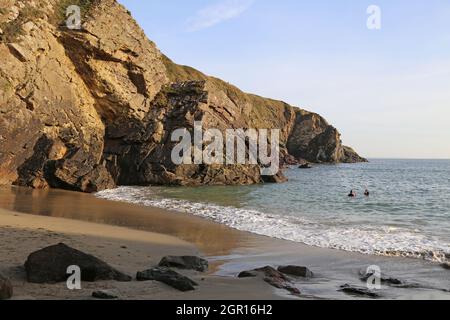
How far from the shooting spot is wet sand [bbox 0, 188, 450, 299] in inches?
257

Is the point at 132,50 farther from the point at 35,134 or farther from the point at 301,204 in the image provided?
Result: the point at 301,204

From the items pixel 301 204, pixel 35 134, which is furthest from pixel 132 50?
pixel 301 204

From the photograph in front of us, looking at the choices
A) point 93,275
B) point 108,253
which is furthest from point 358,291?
point 108,253

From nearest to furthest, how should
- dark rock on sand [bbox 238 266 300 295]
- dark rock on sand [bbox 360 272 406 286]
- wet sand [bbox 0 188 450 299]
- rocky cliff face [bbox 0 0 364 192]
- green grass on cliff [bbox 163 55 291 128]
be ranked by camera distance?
wet sand [bbox 0 188 450 299], dark rock on sand [bbox 238 266 300 295], dark rock on sand [bbox 360 272 406 286], rocky cliff face [bbox 0 0 364 192], green grass on cliff [bbox 163 55 291 128]

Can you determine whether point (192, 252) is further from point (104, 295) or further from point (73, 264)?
point (104, 295)

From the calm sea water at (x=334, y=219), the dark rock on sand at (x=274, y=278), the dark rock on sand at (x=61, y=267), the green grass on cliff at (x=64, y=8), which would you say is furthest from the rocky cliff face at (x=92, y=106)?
the dark rock on sand at (x=61, y=267)

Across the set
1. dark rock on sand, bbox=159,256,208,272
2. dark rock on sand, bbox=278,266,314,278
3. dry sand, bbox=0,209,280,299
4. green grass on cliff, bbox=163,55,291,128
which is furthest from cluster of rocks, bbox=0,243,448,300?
green grass on cliff, bbox=163,55,291,128

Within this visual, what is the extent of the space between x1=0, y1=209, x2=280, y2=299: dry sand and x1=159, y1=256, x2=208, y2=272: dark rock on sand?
0.37 meters

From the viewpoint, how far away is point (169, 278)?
6703 millimetres

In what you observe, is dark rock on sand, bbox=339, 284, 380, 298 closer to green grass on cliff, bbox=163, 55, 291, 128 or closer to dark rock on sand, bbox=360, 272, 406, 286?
dark rock on sand, bbox=360, 272, 406, 286

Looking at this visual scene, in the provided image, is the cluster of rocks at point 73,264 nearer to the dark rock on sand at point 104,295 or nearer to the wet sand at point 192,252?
the dark rock on sand at point 104,295

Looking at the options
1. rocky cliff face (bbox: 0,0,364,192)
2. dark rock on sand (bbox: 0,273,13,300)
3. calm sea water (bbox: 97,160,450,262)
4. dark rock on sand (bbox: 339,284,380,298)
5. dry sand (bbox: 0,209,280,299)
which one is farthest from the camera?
rocky cliff face (bbox: 0,0,364,192)

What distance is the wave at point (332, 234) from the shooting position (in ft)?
37.8

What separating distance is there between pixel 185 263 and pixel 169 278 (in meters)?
1.83
